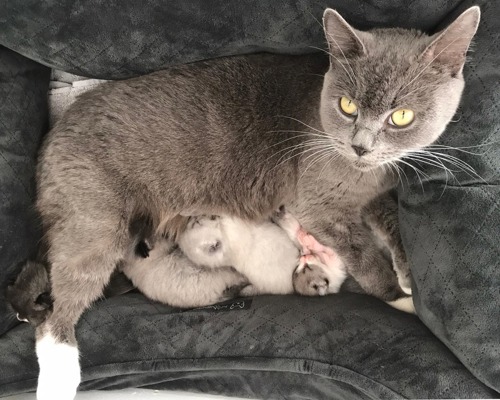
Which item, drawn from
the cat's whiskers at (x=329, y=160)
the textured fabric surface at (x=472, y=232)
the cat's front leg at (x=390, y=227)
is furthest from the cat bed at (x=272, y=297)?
the cat's whiskers at (x=329, y=160)

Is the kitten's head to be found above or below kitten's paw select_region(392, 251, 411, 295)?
below

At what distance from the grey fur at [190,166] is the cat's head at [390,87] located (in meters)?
0.13

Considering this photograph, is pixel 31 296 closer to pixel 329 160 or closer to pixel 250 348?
pixel 250 348

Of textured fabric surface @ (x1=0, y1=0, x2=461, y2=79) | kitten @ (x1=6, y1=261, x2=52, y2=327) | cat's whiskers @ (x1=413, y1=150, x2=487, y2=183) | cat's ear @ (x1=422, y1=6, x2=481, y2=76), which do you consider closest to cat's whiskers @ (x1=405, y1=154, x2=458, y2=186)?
cat's whiskers @ (x1=413, y1=150, x2=487, y2=183)

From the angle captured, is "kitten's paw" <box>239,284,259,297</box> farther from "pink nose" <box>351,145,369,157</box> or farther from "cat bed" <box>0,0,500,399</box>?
"pink nose" <box>351,145,369,157</box>

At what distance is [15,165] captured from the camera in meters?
1.53

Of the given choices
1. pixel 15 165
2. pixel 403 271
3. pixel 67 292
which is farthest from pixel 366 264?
pixel 15 165

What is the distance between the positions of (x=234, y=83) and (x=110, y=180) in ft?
1.48

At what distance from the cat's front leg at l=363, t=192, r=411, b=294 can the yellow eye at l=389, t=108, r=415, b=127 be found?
1.32ft

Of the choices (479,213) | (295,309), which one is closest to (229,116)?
(295,309)

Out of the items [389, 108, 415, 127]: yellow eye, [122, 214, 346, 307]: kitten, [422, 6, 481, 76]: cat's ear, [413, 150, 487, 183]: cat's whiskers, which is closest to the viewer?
[422, 6, 481, 76]: cat's ear

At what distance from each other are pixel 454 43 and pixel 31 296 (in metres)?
1.27

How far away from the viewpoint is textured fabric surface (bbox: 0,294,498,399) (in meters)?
1.39

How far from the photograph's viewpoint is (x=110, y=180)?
1482mm
